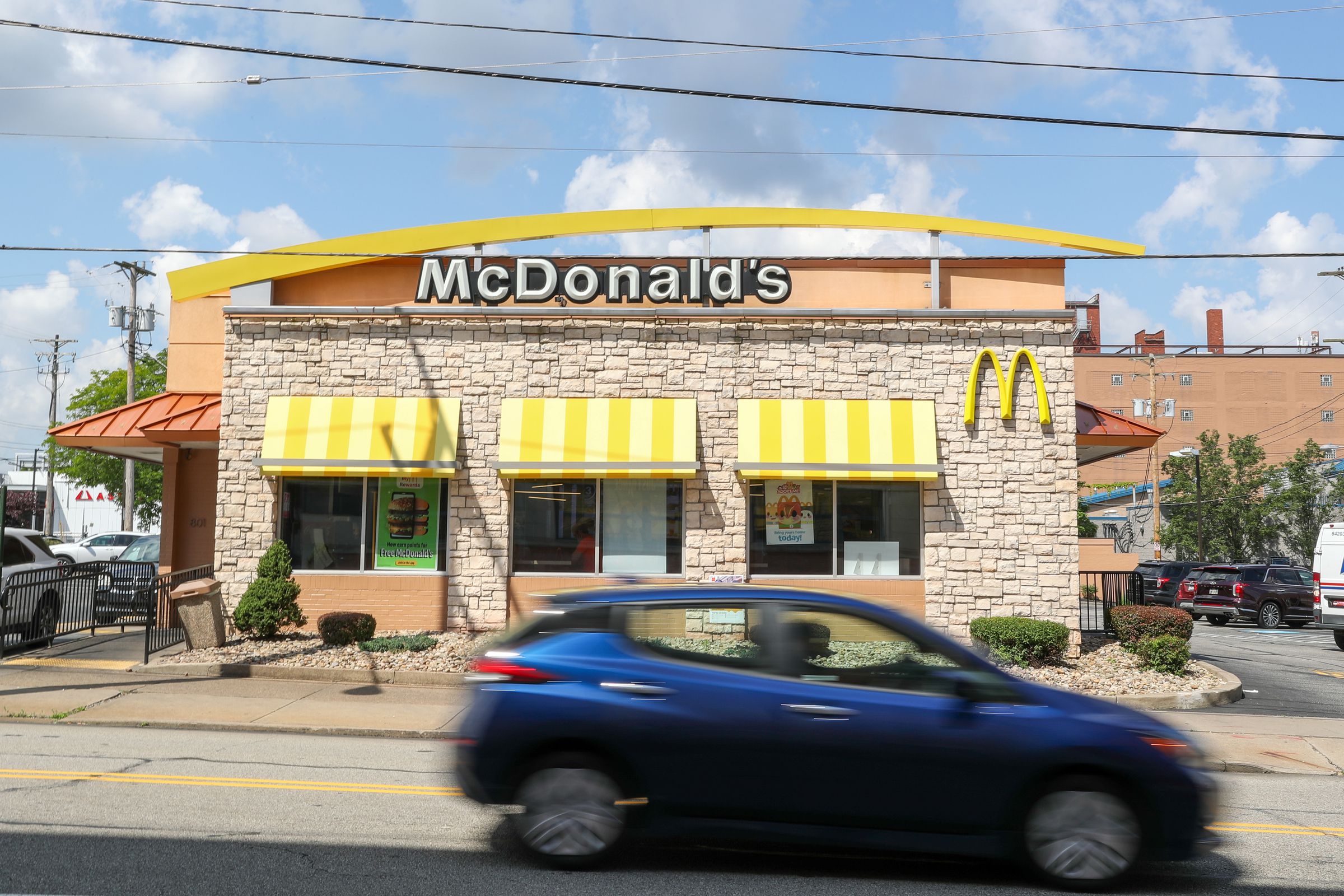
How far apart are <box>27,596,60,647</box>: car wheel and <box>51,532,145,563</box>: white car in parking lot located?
14.4 m

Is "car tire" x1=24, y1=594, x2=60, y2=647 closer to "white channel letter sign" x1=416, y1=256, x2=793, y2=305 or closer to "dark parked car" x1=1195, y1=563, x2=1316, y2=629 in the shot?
"white channel letter sign" x1=416, y1=256, x2=793, y2=305

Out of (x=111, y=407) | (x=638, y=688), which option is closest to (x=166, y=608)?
(x=638, y=688)

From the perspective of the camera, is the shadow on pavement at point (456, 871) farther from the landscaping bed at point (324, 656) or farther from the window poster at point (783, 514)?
the window poster at point (783, 514)

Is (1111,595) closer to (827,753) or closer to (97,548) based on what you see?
(827,753)

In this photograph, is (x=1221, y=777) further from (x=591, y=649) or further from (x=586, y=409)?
(x=586, y=409)

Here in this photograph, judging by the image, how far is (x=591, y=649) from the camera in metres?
6.26

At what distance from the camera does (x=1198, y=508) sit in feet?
168

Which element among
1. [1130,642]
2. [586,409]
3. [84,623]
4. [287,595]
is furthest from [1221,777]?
[84,623]

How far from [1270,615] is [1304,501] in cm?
2278

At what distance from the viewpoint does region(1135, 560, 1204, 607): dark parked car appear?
3212 cm

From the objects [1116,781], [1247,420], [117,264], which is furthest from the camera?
[1247,420]

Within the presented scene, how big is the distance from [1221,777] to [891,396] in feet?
26.1

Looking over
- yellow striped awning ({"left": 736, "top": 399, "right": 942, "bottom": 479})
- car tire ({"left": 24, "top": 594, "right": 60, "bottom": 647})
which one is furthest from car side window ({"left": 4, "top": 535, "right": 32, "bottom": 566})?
yellow striped awning ({"left": 736, "top": 399, "right": 942, "bottom": 479})

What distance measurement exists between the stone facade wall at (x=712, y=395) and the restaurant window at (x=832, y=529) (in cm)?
33
